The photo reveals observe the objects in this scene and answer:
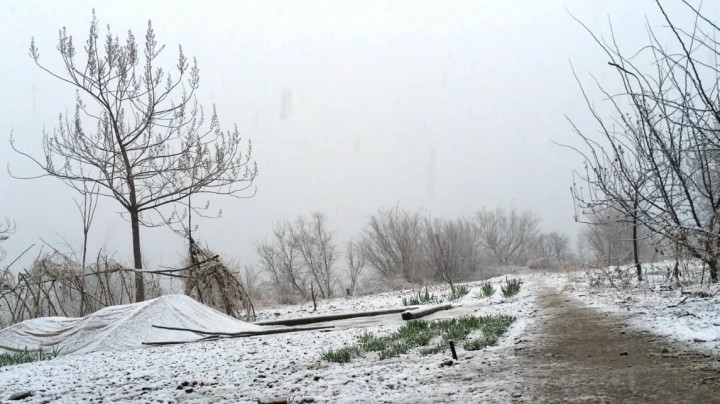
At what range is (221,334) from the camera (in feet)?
24.4

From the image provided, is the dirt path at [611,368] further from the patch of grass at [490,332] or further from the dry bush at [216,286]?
the dry bush at [216,286]

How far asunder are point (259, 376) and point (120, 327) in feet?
13.6

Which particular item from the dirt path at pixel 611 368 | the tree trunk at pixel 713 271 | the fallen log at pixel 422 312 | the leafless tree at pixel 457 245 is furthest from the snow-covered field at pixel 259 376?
the leafless tree at pixel 457 245

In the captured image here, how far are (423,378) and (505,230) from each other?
2329 inches

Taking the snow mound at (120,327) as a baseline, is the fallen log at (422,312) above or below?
below

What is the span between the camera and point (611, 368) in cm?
357

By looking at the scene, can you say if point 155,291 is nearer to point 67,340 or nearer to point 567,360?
point 67,340

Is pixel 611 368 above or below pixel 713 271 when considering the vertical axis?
below

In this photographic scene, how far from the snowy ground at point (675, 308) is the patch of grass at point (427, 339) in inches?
61.7

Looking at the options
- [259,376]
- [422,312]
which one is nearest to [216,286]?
[422,312]

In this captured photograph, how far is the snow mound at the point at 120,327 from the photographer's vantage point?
23.5 feet

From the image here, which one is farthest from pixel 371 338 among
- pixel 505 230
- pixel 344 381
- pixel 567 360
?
pixel 505 230

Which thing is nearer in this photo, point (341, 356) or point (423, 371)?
point (423, 371)

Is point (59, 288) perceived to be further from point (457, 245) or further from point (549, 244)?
point (549, 244)
